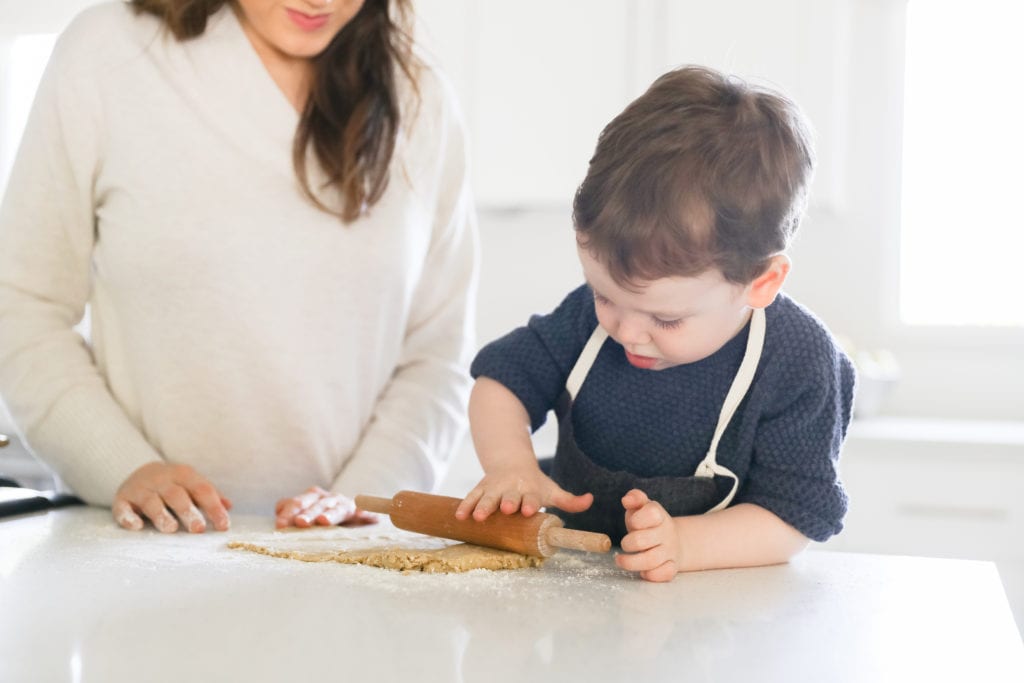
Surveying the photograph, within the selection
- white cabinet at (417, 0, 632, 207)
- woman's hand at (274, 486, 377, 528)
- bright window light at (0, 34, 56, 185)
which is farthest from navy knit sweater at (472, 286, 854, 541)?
bright window light at (0, 34, 56, 185)

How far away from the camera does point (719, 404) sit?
1066 millimetres

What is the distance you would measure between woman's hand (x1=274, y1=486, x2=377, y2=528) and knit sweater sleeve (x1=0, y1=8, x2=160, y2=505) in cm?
21

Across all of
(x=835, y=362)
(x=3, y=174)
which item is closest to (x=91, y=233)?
(x=835, y=362)

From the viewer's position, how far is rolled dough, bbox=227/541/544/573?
3.08 ft

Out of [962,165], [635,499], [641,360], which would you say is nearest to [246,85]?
[641,360]

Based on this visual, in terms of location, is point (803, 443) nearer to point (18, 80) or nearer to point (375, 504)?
point (375, 504)

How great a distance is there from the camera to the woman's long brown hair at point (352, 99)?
1.40 m

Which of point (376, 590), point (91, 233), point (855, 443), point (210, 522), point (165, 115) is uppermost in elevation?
point (165, 115)

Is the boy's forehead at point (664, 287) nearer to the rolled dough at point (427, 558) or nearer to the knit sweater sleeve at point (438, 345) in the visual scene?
the rolled dough at point (427, 558)

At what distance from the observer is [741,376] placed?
1.05 metres

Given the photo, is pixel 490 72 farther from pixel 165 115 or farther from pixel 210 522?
pixel 210 522

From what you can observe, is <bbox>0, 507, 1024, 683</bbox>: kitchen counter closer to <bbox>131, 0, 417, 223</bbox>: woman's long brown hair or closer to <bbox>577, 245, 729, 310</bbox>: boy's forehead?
<bbox>577, 245, 729, 310</bbox>: boy's forehead

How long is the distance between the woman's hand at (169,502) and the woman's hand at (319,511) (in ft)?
0.20

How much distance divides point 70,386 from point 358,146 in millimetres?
448
